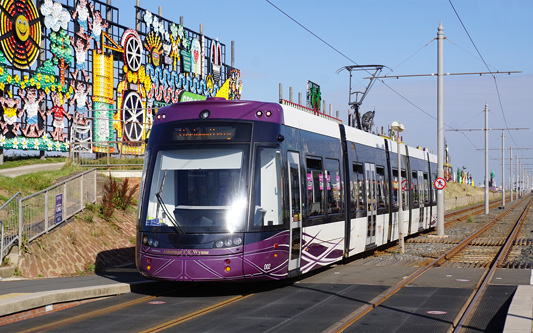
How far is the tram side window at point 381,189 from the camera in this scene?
2111cm

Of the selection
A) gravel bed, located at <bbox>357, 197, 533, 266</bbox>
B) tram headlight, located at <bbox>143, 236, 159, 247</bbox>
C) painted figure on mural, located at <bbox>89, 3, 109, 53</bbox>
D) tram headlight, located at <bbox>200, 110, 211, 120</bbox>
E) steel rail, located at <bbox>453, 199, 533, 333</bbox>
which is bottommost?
gravel bed, located at <bbox>357, 197, 533, 266</bbox>

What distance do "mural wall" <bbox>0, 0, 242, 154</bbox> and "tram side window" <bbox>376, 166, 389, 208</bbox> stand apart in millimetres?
11381

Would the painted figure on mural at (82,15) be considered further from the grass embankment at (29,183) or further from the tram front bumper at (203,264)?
the tram front bumper at (203,264)

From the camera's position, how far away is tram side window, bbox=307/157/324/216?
49.1 feet

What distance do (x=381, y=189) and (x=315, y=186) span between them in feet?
21.3

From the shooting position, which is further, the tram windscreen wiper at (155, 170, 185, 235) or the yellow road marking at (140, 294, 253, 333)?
the tram windscreen wiper at (155, 170, 185, 235)

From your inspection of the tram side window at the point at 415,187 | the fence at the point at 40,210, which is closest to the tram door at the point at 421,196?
the tram side window at the point at 415,187

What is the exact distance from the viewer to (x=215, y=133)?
43.9 ft

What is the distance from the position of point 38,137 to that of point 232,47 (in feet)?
87.9

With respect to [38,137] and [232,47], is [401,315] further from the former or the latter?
[232,47]

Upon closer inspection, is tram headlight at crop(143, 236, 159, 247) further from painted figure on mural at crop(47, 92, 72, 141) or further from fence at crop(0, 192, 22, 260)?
painted figure on mural at crop(47, 92, 72, 141)

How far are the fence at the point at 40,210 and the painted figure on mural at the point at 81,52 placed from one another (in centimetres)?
2070

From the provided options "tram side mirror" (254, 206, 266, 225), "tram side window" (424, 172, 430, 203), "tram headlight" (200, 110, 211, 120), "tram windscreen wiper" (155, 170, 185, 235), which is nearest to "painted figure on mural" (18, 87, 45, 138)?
"tram side window" (424, 172, 430, 203)

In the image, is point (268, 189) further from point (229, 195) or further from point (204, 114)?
point (204, 114)
